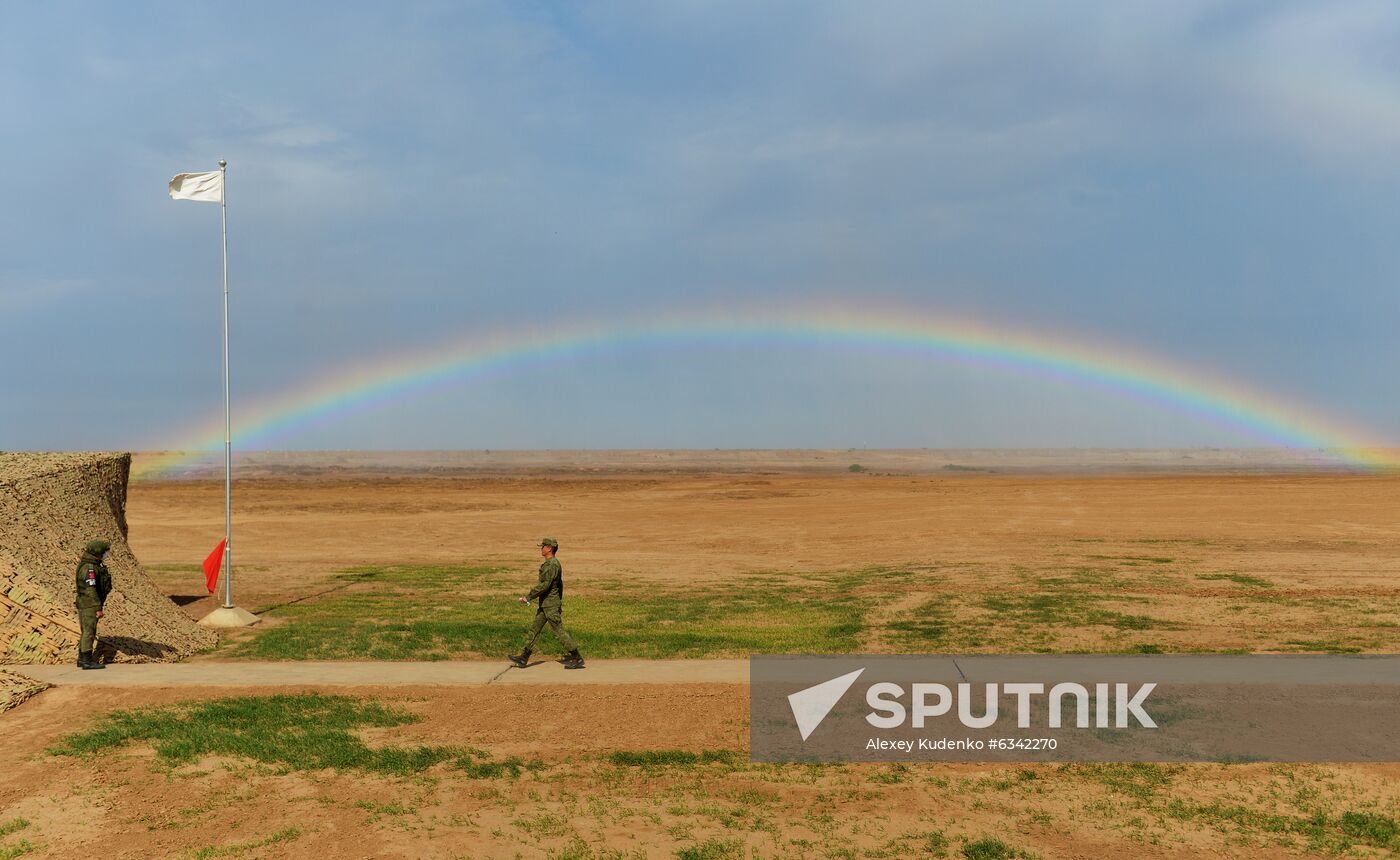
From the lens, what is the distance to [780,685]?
452 inches

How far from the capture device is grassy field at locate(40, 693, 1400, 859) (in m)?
7.30

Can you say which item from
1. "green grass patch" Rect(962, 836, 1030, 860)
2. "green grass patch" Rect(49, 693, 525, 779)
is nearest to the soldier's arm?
"green grass patch" Rect(49, 693, 525, 779)

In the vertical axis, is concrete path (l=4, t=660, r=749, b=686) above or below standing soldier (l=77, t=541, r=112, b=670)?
below

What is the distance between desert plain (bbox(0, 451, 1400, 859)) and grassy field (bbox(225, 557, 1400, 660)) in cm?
10

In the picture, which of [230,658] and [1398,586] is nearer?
[230,658]

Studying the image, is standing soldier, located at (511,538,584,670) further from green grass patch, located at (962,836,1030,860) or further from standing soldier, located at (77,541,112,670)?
green grass patch, located at (962,836,1030,860)

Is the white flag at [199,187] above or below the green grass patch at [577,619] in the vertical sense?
above

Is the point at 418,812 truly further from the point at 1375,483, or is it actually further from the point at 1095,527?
the point at 1375,483

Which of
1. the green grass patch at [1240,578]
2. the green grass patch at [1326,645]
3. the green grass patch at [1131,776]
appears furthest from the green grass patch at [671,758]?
the green grass patch at [1240,578]

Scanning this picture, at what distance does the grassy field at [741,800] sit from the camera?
7301mm

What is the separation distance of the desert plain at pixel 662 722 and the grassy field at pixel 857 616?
0.32 feet

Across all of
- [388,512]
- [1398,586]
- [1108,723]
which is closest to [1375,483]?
[1398,586]

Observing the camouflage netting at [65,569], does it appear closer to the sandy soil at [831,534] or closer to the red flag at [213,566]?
the red flag at [213,566]

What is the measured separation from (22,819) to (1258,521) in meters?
41.7
